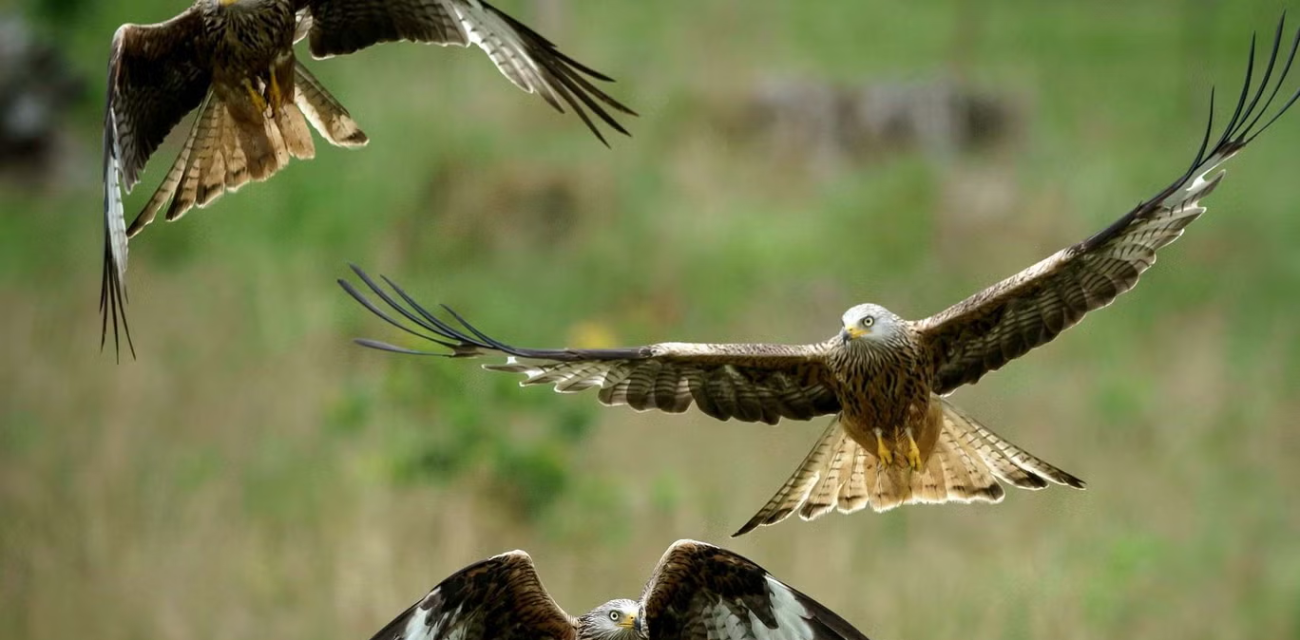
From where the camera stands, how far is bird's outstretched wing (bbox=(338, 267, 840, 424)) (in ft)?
20.7

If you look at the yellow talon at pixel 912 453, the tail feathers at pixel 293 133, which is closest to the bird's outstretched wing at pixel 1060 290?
the yellow talon at pixel 912 453

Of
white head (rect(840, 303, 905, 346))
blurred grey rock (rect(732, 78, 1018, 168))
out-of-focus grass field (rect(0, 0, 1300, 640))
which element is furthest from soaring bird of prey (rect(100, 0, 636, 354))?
blurred grey rock (rect(732, 78, 1018, 168))

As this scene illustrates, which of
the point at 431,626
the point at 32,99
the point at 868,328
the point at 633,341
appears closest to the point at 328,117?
the point at 431,626

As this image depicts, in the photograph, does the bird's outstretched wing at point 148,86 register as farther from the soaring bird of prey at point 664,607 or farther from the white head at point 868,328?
the white head at point 868,328

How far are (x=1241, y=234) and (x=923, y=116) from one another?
11.0 feet

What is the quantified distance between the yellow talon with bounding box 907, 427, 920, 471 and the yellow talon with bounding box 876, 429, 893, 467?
66 mm

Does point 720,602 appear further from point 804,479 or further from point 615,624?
point 804,479

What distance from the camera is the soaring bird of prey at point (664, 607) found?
20.7 feet

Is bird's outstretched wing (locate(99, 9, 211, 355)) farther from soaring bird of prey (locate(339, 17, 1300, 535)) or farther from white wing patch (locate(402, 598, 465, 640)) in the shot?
A: white wing patch (locate(402, 598, 465, 640))

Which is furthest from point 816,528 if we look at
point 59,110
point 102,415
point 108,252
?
point 59,110

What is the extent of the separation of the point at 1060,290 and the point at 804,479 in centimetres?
116

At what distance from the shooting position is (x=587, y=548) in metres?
11.3

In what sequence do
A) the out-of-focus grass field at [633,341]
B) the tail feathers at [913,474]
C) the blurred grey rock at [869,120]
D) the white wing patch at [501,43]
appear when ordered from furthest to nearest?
the blurred grey rock at [869,120], the out-of-focus grass field at [633,341], the white wing patch at [501,43], the tail feathers at [913,474]

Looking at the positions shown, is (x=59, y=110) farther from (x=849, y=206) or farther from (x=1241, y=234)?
(x=1241, y=234)
